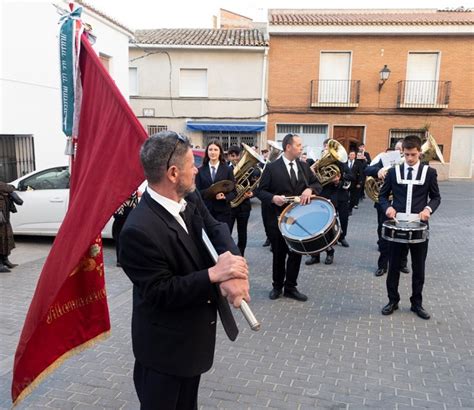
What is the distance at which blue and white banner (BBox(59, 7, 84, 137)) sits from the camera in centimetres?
261

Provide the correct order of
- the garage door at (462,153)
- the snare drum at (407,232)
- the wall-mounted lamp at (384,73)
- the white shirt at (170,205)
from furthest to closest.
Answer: the garage door at (462,153) < the wall-mounted lamp at (384,73) < the snare drum at (407,232) < the white shirt at (170,205)

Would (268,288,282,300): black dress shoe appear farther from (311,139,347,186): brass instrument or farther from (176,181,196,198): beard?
(176,181,196,198): beard

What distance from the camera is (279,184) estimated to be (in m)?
5.20

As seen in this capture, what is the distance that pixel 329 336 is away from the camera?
14.3ft

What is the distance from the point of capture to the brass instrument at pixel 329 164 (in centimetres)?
711

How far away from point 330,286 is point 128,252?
4516mm

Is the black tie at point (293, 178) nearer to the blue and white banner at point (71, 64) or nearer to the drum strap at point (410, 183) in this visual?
the drum strap at point (410, 183)

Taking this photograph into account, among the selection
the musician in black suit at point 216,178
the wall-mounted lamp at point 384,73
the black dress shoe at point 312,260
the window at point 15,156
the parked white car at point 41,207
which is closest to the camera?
the musician in black suit at point 216,178

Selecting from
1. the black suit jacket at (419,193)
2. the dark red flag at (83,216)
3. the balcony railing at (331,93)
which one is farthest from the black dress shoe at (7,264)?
the balcony railing at (331,93)

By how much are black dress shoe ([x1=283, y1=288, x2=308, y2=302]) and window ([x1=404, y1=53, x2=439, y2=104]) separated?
1802cm

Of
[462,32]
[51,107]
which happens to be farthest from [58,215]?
[462,32]

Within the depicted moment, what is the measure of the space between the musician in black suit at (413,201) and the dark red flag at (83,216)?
10.6 feet

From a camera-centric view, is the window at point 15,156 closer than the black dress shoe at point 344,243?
No

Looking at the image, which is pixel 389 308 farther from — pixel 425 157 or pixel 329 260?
pixel 425 157
